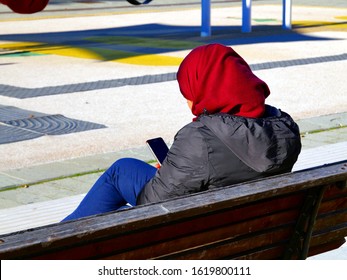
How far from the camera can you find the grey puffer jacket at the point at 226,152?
3.96m

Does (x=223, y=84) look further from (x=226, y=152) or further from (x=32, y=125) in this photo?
(x=32, y=125)

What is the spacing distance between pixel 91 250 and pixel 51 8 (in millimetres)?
21922

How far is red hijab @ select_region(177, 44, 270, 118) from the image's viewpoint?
4.02m

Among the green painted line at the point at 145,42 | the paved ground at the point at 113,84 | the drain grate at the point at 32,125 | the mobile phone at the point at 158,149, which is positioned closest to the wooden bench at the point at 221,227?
the mobile phone at the point at 158,149

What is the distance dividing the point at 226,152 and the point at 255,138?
139 millimetres

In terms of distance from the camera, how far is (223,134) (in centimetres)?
396

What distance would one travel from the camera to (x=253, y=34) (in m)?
17.3

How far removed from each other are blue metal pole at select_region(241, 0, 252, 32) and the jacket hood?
1320 cm

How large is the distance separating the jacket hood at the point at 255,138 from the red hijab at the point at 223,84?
2.6 inches

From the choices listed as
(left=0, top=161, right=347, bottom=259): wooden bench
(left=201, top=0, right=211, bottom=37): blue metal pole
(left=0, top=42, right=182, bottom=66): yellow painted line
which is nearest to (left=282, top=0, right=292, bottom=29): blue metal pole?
(left=201, top=0, right=211, bottom=37): blue metal pole

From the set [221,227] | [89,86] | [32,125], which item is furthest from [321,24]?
[221,227]

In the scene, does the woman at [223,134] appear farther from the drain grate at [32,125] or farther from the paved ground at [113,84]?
the drain grate at [32,125]

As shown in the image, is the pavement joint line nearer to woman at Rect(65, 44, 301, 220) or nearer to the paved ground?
the paved ground
